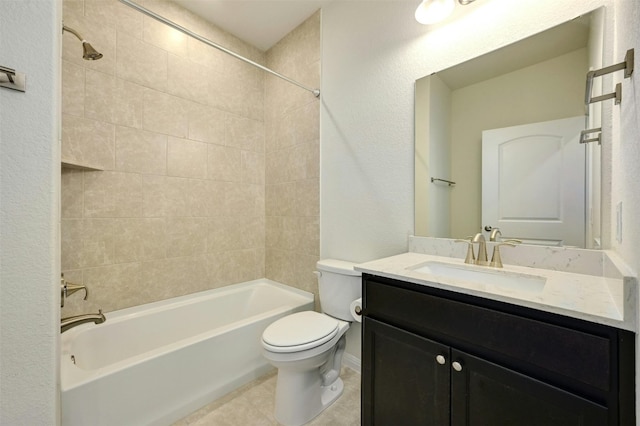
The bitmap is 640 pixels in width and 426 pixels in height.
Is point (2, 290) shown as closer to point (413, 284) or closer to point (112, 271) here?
point (112, 271)

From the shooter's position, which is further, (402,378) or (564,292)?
(402,378)

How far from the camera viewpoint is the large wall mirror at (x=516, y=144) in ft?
3.46

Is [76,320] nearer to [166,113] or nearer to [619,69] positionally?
[166,113]

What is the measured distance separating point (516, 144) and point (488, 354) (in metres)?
0.93

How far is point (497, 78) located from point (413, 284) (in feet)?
3.50

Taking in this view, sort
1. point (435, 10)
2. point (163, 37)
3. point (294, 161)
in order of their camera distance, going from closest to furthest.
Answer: point (435, 10) → point (163, 37) → point (294, 161)

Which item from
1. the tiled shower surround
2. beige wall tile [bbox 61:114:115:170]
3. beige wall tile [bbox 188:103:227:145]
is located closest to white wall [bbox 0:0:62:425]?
the tiled shower surround

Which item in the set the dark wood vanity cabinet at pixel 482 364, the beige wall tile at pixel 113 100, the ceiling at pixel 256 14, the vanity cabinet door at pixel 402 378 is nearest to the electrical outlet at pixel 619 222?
the dark wood vanity cabinet at pixel 482 364

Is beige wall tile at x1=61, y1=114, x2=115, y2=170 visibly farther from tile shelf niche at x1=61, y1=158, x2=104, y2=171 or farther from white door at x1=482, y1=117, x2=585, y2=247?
white door at x1=482, y1=117, x2=585, y2=247

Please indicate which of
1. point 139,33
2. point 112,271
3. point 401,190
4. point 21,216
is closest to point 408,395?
point 401,190

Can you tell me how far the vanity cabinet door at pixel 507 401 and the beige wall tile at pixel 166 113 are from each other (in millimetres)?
2196

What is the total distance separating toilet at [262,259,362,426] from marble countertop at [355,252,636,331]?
517mm

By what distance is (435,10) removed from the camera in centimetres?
132

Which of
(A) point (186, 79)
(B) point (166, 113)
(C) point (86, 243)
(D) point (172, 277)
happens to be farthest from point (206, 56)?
(D) point (172, 277)
